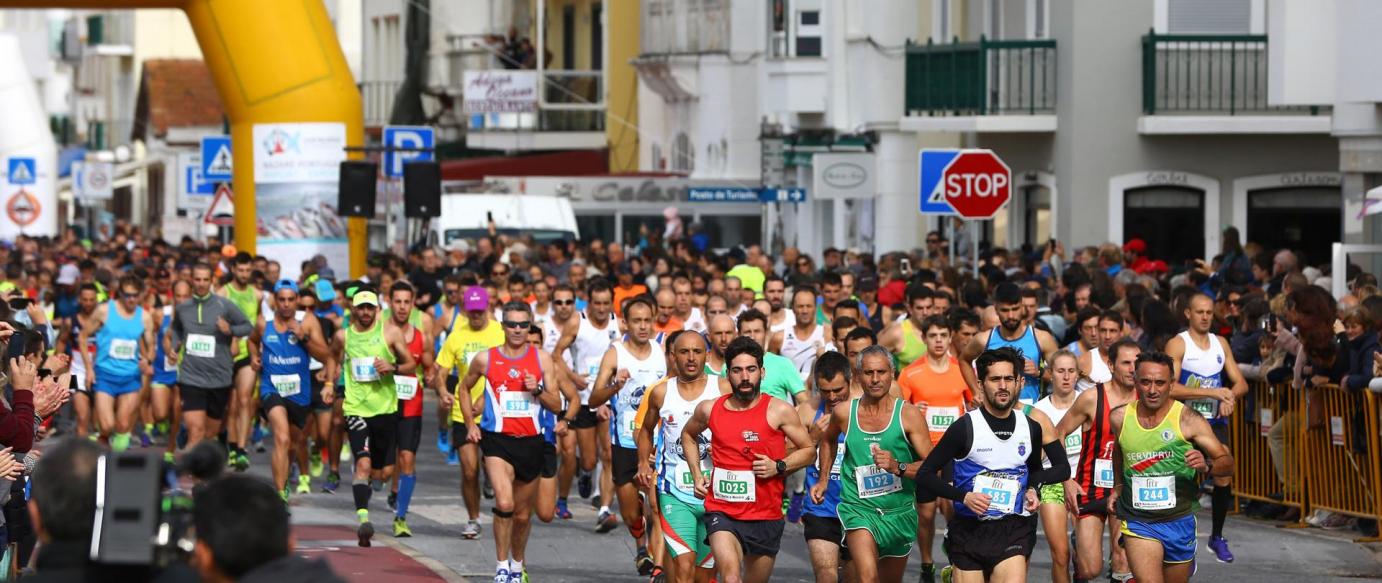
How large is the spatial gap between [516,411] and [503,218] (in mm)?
19208

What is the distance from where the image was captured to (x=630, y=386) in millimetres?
13977

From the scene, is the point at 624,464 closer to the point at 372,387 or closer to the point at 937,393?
the point at 937,393

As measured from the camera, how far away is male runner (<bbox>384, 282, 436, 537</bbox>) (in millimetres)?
15281

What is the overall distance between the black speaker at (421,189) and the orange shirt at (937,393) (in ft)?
41.6

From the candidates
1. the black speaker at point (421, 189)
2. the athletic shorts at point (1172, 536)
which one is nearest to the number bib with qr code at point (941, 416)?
the athletic shorts at point (1172, 536)

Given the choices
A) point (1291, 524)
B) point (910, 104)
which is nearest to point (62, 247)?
point (910, 104)

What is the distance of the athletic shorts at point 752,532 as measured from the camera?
10.8 m

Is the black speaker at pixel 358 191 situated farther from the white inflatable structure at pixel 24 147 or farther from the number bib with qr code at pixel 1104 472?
the white inflatable structure at pixel 24 147

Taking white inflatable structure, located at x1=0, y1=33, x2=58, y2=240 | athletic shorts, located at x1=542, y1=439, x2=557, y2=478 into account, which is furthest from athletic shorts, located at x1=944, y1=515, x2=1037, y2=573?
white inflatable structure, located at x1=0, y1=33, x2=58, y2=240

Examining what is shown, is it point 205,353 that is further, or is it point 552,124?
point 552,124

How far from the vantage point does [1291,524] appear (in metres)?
15.6

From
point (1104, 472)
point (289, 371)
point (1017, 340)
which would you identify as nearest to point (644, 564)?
point (1017, 340)

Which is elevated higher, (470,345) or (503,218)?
(503,218)

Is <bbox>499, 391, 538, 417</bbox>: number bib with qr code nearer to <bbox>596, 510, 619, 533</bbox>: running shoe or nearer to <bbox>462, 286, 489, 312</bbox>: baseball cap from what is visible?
<bbox>462, 286, 489, 312</bbox>: baseball cap
